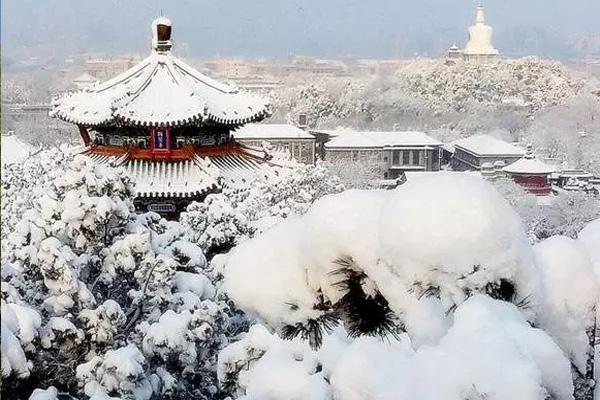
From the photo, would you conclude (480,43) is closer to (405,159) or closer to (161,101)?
(405,159)

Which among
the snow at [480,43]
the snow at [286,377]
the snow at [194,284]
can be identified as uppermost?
the snow at [480,43]

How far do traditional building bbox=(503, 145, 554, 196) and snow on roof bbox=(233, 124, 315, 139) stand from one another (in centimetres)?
520

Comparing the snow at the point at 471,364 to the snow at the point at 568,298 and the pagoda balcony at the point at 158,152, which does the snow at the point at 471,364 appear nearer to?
the snow at the point at 568,298

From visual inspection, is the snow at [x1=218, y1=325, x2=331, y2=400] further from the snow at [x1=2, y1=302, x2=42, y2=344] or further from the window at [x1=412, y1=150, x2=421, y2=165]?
the window at [x1=412, y1=150, x2=421, y2=165]

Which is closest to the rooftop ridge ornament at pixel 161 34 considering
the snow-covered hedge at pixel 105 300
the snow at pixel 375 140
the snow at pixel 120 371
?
the snow-covered hedge at pixel 105 300

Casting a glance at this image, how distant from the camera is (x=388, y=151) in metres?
17.8

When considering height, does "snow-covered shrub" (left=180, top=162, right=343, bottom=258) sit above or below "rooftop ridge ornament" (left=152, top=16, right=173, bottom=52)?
below

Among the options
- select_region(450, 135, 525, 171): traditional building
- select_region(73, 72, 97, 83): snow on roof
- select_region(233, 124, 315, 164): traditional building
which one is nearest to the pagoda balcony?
select_region(73, 72, 97, 83): snow on roof

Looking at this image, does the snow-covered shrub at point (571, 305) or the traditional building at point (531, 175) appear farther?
the traditional building at point (531, 175)

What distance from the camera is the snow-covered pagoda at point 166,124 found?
5.91 m

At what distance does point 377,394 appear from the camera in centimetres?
117

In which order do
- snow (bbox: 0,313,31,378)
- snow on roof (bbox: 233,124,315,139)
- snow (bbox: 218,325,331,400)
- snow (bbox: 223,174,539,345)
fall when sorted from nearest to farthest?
1. snow (bbox: 223,174,539,345)
2. snow (bbox: 218,325,331,400)
3. snow (bbox: 0,313,31,378)
4. snow on roof (bbox: 233,124,315,139)

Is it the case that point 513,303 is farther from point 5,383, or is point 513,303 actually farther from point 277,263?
point 5,383

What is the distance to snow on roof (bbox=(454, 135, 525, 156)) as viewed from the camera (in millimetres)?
16141
